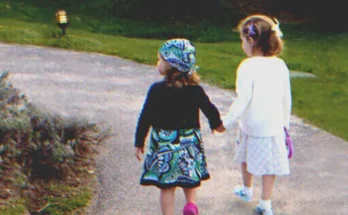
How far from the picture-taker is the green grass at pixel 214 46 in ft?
28.3

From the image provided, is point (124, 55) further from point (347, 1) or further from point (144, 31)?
point (347, 1)

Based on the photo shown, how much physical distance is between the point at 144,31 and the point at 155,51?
12.5 ft

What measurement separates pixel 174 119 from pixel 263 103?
64cm

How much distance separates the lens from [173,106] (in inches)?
188

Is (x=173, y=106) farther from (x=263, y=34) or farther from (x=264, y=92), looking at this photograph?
(x=263, y=34)

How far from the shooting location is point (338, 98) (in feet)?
29.2

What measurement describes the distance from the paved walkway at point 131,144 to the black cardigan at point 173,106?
0.78 metres

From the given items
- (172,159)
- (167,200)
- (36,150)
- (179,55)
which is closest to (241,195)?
(167,200)

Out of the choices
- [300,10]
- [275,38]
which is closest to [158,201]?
[275,38]

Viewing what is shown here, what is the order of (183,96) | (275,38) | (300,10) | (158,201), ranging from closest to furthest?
1. (183,96)
2. (275,38)
3. (158,201)
4. (300,10)

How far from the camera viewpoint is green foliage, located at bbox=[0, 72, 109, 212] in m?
5.33

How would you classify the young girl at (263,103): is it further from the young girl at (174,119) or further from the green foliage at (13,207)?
the green foliage at (13,207)

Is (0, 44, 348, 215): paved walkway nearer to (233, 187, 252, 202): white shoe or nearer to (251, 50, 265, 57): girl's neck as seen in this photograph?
(233, 187, 252, 202): white shoe

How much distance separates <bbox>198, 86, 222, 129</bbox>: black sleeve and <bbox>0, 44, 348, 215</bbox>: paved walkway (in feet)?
2.35
